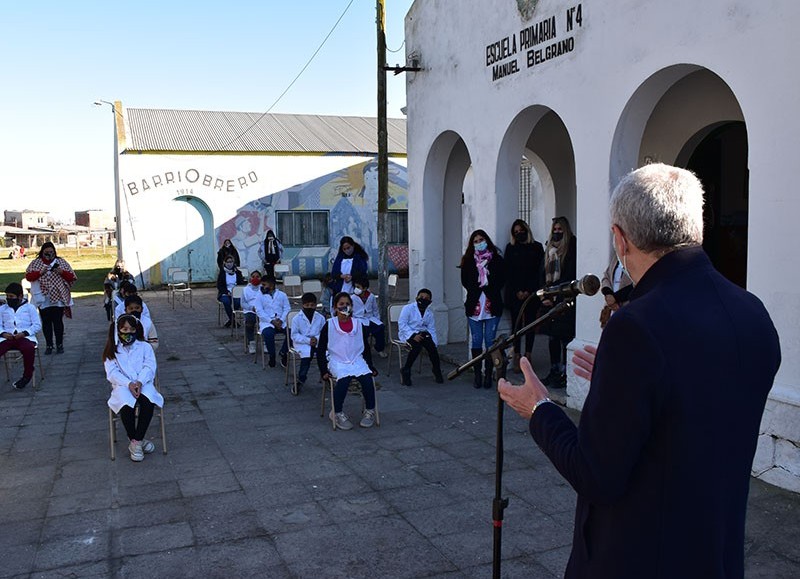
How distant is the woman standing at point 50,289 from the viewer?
1135cm

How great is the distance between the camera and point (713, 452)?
5.54 feet

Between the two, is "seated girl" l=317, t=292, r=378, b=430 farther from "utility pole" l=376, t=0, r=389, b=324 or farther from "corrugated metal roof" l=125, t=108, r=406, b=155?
"corrugated metal roof" l=125, t=108, r=406, b=155

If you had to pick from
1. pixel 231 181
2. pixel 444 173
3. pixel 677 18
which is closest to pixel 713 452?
pixel 677 18

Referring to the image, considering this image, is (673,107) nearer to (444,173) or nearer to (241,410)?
(444,173)

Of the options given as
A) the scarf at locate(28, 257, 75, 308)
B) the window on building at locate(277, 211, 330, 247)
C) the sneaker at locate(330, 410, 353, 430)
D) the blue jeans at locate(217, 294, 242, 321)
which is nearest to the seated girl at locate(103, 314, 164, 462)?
the sneaker at locate(330, 410, 353, 430)

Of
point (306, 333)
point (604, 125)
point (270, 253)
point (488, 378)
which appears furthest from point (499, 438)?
point (270, 253)

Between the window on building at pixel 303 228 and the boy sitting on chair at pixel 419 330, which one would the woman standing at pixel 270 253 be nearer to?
the window on building at pixel 303 228

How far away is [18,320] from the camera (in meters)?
9.42

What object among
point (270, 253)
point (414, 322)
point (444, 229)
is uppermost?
point (444, 229)

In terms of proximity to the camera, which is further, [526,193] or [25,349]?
[526,193]

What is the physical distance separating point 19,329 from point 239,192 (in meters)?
13.7

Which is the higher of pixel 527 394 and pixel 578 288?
pixel 578 288

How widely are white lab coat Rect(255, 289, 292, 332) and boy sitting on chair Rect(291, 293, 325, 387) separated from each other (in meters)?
1.47

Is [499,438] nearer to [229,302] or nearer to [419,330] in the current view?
[419,330]
